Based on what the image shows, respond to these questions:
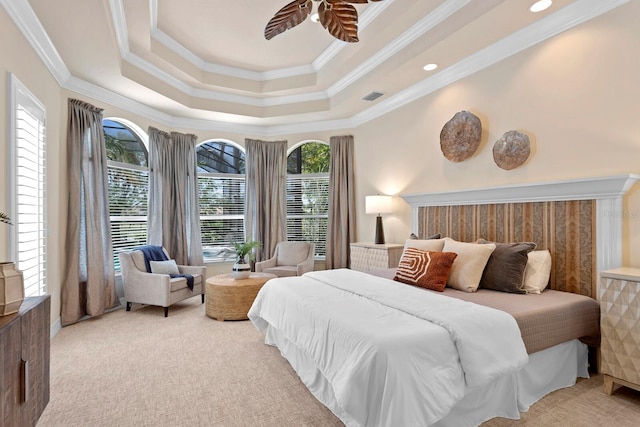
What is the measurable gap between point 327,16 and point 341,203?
3545 mm

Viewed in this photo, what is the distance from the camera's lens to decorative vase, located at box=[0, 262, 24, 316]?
163 centimetres

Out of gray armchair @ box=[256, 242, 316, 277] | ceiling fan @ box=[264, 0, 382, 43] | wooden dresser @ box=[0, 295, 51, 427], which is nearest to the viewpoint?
wooden dresser @ box=[0, 295, 51, 427]

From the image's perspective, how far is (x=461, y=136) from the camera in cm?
384

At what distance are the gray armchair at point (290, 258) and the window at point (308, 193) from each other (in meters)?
0.67

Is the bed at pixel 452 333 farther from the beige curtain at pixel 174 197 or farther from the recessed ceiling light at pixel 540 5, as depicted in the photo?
the beige curtain at pixel 174 197

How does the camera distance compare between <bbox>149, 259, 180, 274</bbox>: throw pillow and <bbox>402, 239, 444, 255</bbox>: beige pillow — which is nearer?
<bbox>402, 239, 444, 255</bbox>: beige pillow

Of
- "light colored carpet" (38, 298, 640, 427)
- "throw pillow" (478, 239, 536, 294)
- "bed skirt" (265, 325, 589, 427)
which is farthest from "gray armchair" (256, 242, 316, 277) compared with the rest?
"throw pillow" (478, 239, 536, 294)

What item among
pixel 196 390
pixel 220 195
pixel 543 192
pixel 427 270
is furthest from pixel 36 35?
pixel 543 192

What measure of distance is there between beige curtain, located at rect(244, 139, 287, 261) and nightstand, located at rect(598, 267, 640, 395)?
4602 millimetres

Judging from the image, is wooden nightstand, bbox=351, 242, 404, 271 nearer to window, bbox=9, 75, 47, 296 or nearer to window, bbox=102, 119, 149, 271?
window, bbox=102, 119, 149, 271

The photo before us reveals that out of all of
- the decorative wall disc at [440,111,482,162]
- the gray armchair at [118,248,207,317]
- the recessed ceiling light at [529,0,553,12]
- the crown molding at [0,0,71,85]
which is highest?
the recessed ceiling light at [529,0,553,12]

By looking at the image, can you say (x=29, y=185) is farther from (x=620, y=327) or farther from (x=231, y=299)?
(x=620, y=327)

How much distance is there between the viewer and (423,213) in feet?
14.4

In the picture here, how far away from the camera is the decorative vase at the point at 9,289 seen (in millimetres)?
1630
